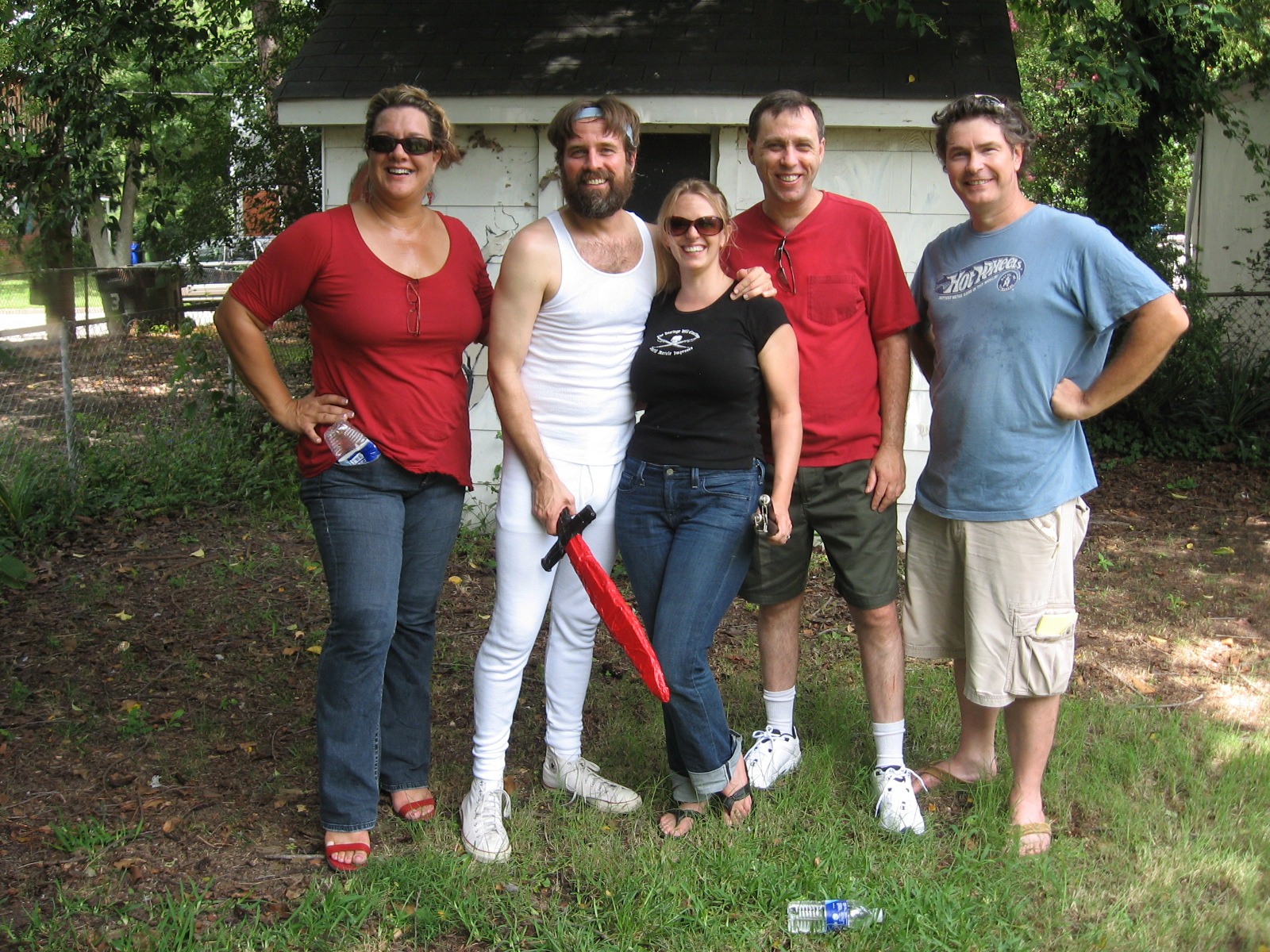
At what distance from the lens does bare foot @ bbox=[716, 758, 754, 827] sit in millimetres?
3357

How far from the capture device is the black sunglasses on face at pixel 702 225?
2996mm

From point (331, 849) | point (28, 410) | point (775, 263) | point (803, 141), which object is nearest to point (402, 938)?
point (331, 849)

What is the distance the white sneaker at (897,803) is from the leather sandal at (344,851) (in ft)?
5.19

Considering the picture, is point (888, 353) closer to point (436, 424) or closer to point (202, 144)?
point (436, 424)

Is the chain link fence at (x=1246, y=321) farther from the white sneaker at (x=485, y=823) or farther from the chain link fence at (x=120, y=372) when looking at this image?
the white sneaker at (x=485, y=823)

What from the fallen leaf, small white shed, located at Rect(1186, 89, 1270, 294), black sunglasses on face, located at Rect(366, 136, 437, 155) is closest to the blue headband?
black sunglasses on face, located at Rect(366, 136, 437, 155)

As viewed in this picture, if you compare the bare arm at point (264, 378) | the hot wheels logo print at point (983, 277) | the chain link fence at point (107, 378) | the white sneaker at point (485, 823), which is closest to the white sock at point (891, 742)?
the white sneaker at point (485, 823)

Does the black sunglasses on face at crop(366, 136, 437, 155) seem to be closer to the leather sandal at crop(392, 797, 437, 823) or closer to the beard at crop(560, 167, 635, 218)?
the beard at crop(560, 167, 635, 218)

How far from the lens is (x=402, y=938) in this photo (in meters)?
2.94

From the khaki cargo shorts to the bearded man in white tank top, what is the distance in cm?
102

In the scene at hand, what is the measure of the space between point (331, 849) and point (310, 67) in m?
5.16

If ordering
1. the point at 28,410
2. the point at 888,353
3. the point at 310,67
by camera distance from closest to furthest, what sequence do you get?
the point at 888,353
the point at 310,67
the point at 28,410

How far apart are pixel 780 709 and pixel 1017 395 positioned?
1348mm

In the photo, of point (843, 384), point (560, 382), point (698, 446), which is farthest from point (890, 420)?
point (560, 382)
